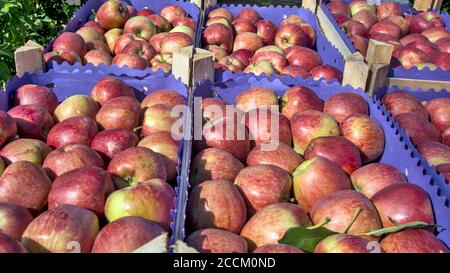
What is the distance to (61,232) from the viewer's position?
5.09 feet

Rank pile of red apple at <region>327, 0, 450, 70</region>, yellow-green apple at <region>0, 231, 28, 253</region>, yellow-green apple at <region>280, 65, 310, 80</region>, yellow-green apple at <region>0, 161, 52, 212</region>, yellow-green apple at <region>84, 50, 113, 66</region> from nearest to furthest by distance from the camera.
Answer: yellow-green apple at <region>0, 231, 28, 253</region>, yellow-green apple at <region>0, 161, 52, 212</region>, yellow-green apple at <region>280, 65, 310, 80</region>, yellow-green apple at <region>84, 50, 113, 66</region>, pile of red apple at <region>327, 0, 450, 70</region>

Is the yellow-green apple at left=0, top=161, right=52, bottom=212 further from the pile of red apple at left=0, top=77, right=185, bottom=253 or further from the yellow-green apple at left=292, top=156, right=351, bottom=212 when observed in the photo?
the yellow-green apple at left=292, top=156, right=351, bottom=212

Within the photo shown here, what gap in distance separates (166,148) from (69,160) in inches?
17.4

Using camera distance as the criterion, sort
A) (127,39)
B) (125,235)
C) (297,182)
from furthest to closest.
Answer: (127,39)
(297,182)
(125,235)

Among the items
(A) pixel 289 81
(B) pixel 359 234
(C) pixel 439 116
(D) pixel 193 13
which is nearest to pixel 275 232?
(B) pixel 359 234

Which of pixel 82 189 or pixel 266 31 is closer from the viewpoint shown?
pixel 82 189

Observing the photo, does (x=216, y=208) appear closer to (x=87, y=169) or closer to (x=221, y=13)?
(x=87, y=169)

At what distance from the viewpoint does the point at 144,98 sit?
9.19ft

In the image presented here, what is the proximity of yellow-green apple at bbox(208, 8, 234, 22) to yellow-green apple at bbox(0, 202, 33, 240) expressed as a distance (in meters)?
3.21

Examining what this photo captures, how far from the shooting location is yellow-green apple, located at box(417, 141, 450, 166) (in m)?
2.32

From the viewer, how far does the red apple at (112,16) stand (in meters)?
4.13

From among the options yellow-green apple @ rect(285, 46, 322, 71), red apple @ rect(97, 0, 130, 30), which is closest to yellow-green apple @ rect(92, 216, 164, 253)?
yellow-green apple @ rect(285, 46, 322, 71)

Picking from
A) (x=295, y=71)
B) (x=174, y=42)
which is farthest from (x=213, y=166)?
(x=174, y=42)

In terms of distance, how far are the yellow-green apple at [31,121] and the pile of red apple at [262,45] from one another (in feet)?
4.42
